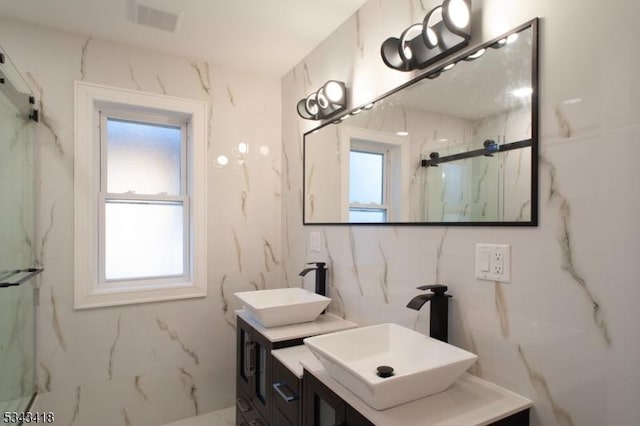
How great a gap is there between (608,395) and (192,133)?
2.56m

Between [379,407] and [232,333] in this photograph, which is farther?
[232,333]

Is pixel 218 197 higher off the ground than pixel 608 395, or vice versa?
pixel 218 197

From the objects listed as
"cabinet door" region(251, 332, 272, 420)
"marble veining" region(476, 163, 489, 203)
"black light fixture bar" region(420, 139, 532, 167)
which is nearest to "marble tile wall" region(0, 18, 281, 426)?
"cabinet door" region(251, 332, 272, 420)

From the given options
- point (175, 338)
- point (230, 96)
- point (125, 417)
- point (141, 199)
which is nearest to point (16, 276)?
point (141, 199)

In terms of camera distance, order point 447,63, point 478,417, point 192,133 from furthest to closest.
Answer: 1. point 192,133
2. point 447,63
3. point 478,417

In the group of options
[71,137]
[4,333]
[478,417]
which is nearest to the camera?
[478,417]

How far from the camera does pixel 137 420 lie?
2.32 m

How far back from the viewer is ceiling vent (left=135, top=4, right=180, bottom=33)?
1957 mm

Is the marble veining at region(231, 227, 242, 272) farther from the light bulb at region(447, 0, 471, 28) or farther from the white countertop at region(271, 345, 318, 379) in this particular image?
the light bulb at region(447, 0, 471, 28)

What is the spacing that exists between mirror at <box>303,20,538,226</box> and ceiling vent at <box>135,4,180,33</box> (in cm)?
112

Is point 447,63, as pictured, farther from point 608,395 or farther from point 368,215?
point 608,395

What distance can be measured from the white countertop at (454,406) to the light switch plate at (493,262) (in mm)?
365

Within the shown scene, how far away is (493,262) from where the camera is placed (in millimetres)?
1197

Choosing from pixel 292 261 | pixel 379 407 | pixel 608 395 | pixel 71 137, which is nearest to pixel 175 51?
pixel 71 137
